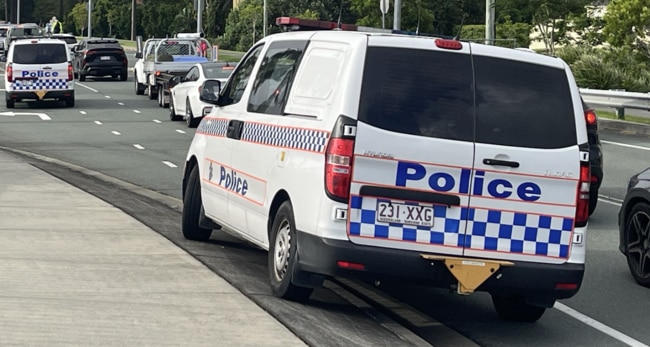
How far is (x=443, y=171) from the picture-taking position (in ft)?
25.7

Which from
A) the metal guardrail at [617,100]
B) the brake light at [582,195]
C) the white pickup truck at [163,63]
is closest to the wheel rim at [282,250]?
the brake light at [582,195]

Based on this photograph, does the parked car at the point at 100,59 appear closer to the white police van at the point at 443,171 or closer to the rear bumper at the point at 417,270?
the white police van at the point at 443,171

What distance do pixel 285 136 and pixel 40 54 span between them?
25.7 m

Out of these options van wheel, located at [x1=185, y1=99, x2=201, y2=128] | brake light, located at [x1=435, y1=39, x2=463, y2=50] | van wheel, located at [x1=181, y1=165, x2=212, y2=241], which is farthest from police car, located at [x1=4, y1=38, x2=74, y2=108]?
brake light, located at [x1=435, y1=39, x2=463, y2=50]

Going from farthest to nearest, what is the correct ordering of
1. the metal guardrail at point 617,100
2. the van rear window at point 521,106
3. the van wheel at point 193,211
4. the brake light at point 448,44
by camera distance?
the metal guardrail at point 617,100 < the van wheel at point 193,211 < the brake light at point 448,44 < the van rear window at point 521,106

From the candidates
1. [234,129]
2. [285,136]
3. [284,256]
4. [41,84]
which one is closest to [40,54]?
[41,84]

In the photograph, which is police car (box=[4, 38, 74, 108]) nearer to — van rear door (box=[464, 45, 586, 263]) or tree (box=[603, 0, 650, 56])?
tree (box=[603, 0, 650, 56])

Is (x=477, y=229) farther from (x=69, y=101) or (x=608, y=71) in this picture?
(x=608, y=71)

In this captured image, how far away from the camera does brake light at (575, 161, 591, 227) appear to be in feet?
26.4

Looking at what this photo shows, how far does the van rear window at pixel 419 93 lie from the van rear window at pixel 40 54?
86.0 feet

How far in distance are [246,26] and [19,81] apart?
163ft

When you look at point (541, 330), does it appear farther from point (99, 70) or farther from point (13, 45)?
point (99, 70)

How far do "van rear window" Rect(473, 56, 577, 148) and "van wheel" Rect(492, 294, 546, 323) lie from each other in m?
1.28

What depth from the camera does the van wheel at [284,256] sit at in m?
8.46
